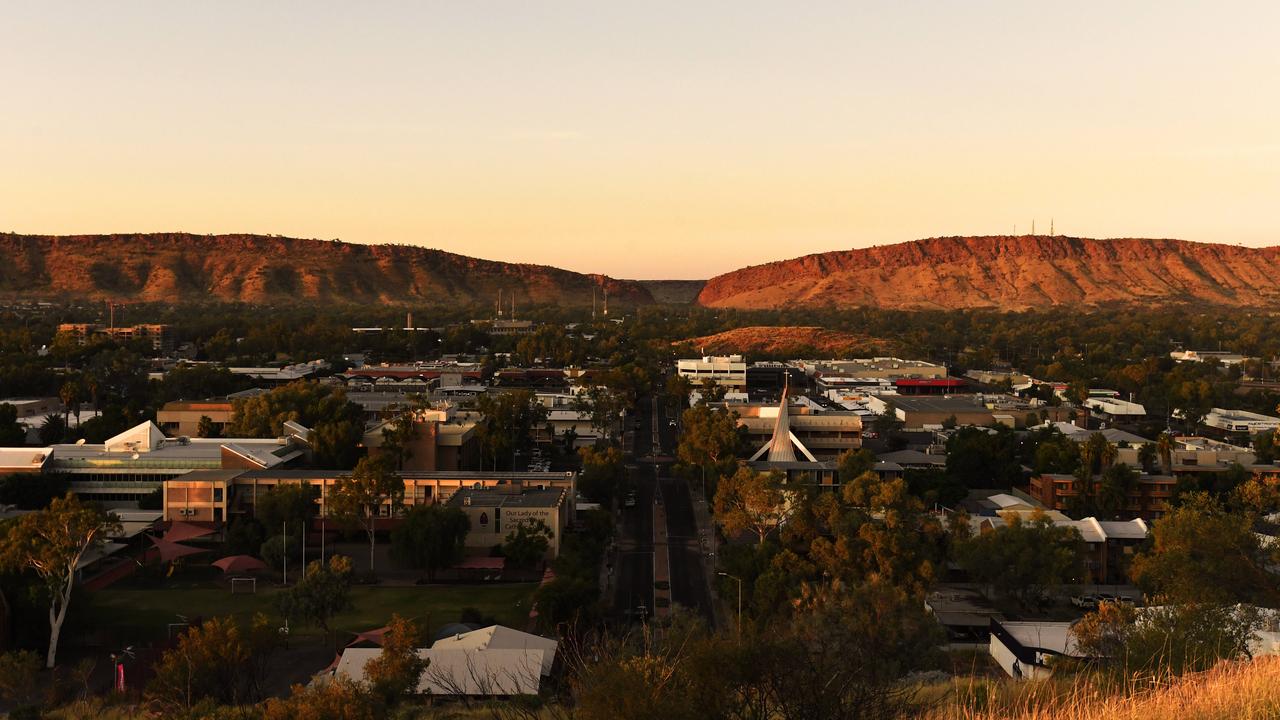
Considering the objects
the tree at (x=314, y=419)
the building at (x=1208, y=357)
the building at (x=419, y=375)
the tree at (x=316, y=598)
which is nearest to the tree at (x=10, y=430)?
the tree at (x=314, y=419)

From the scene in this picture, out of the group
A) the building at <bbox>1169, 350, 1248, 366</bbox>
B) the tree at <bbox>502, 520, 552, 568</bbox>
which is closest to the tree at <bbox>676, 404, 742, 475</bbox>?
the tree at <bbox>502, 520, 552, 568</bbox>

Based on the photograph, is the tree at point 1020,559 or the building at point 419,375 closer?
the tree at point 1020,559

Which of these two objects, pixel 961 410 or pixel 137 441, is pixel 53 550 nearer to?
pixel 137 441

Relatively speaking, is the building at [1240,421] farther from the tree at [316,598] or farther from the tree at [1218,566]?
the tree at [316,598]

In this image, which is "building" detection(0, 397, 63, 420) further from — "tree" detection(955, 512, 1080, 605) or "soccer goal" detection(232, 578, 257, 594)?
"tree" detection(955, 512, 1080, 605)

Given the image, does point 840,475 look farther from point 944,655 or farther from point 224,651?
point 224,651

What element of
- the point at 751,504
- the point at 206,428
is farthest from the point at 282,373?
the point at 751,504
